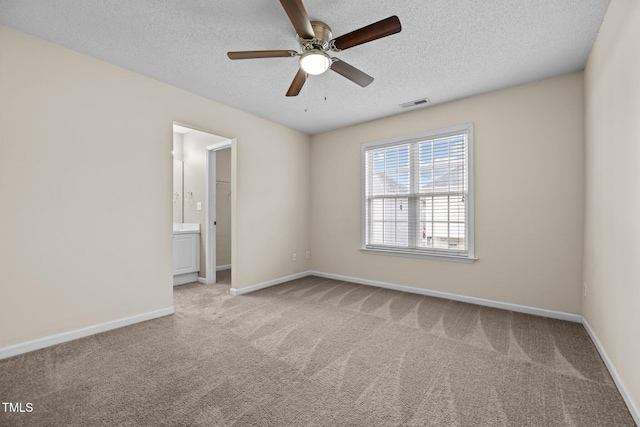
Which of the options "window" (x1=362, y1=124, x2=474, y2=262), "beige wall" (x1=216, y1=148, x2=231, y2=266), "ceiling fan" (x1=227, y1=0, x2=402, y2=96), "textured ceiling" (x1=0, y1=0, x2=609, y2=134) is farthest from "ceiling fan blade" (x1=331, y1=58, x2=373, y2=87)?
"beige wall" (x1=216, y1=148, x2=231, y2=266)

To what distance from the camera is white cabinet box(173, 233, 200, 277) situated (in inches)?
182

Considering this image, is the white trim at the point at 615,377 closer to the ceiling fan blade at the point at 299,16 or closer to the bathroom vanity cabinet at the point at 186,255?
the ceiling fan blade at the point at 299,16

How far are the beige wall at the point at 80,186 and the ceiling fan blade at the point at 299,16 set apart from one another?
214 centimetres

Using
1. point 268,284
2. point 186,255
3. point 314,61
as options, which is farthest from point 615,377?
point 186,255

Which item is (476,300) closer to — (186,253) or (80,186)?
(186,253)

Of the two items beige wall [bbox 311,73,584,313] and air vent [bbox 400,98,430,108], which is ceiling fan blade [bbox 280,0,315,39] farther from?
beige wall [bbox 311,73,584,313]

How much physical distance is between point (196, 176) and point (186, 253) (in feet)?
4.76

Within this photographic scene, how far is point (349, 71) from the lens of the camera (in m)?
2.46

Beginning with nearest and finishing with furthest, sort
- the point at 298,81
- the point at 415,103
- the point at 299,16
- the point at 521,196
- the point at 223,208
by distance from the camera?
the point at 299,16 < the point at 298,81 < the point at 521,196 < the point at 415,103 < the point at 223,208

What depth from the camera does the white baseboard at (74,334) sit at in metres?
2.33

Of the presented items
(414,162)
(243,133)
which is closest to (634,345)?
(414,162)

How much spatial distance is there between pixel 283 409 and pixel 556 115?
3867mm

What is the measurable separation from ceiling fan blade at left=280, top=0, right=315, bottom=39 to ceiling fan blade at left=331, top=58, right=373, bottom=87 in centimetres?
39

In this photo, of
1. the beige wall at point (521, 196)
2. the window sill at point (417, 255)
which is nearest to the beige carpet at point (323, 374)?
the beige wall at point (521, 196)
